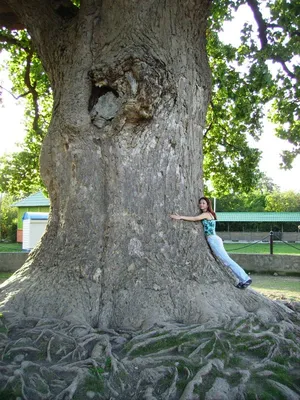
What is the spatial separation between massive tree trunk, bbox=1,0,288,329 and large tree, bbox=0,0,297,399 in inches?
0.6

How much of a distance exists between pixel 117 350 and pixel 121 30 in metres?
4.46

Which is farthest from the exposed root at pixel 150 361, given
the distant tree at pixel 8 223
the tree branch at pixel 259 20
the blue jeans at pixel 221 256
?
the distant tree at pixel 8 223

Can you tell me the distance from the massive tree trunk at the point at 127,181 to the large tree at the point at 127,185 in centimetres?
2

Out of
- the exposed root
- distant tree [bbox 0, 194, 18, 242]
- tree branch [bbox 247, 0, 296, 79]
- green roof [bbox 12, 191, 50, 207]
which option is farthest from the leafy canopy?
distant tree [bbox 0, 194, 18, 242]

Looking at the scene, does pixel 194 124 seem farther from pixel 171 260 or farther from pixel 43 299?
pixel 43 299

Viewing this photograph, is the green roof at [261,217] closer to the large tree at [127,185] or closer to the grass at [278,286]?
the grass at [278,286]

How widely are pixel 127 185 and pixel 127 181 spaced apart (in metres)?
0.06

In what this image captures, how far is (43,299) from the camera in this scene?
17.2ft

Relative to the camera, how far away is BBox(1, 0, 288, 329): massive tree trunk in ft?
17.1

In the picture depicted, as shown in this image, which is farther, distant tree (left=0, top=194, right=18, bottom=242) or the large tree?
distant tree (left=0, top=194, right=18, bottom=242)

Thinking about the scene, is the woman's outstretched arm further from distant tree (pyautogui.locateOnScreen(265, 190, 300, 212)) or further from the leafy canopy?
distant tree (pyautogui.locateOnScreen(265, 190, 300, 212))

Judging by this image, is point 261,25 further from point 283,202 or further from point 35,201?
point 283,202

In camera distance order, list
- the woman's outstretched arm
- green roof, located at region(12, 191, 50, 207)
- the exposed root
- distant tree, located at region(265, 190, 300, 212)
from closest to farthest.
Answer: the exposed root → the woman's outstretched arm → green roof, located at region(12, 191, 50, 207) → distant tree, located at region(265, 190, 300, 212)

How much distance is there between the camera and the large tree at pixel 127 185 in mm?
5160
